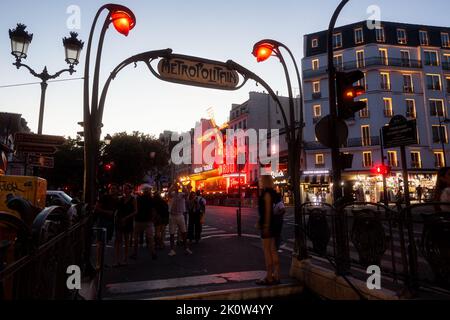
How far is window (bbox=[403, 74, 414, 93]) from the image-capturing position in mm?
41469

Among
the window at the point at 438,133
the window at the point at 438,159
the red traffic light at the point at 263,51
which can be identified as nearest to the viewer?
the red traffic light at the point at 263,51

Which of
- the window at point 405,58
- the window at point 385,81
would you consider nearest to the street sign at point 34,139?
the window at point 385,81

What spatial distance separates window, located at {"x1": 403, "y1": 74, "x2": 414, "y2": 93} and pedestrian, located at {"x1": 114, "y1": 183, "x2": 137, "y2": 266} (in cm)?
4315

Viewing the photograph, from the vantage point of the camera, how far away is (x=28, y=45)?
385 inches

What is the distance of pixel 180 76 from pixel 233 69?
118cm

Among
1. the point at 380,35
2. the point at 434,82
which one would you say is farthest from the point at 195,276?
the point at 434,82

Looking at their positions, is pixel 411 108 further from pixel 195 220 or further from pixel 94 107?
pixel 94 107

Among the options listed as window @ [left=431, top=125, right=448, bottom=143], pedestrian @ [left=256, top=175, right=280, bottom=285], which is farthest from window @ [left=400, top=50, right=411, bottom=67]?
pedestrian @ [left=256, top=175, right=280, bottom=285]

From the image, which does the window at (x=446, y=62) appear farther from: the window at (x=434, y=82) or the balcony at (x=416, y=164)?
the balcony at (x=416, y=164)

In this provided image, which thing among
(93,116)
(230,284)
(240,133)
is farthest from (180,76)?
(240,133)

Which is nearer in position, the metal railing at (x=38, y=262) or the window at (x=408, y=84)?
the metal railing at (x=38, y=262)

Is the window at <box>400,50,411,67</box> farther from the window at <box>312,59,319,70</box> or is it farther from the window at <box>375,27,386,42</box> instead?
the window at <box>312,59,319,70</box>

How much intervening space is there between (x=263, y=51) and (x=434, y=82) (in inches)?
1737

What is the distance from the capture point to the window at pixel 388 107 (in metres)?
40.3
